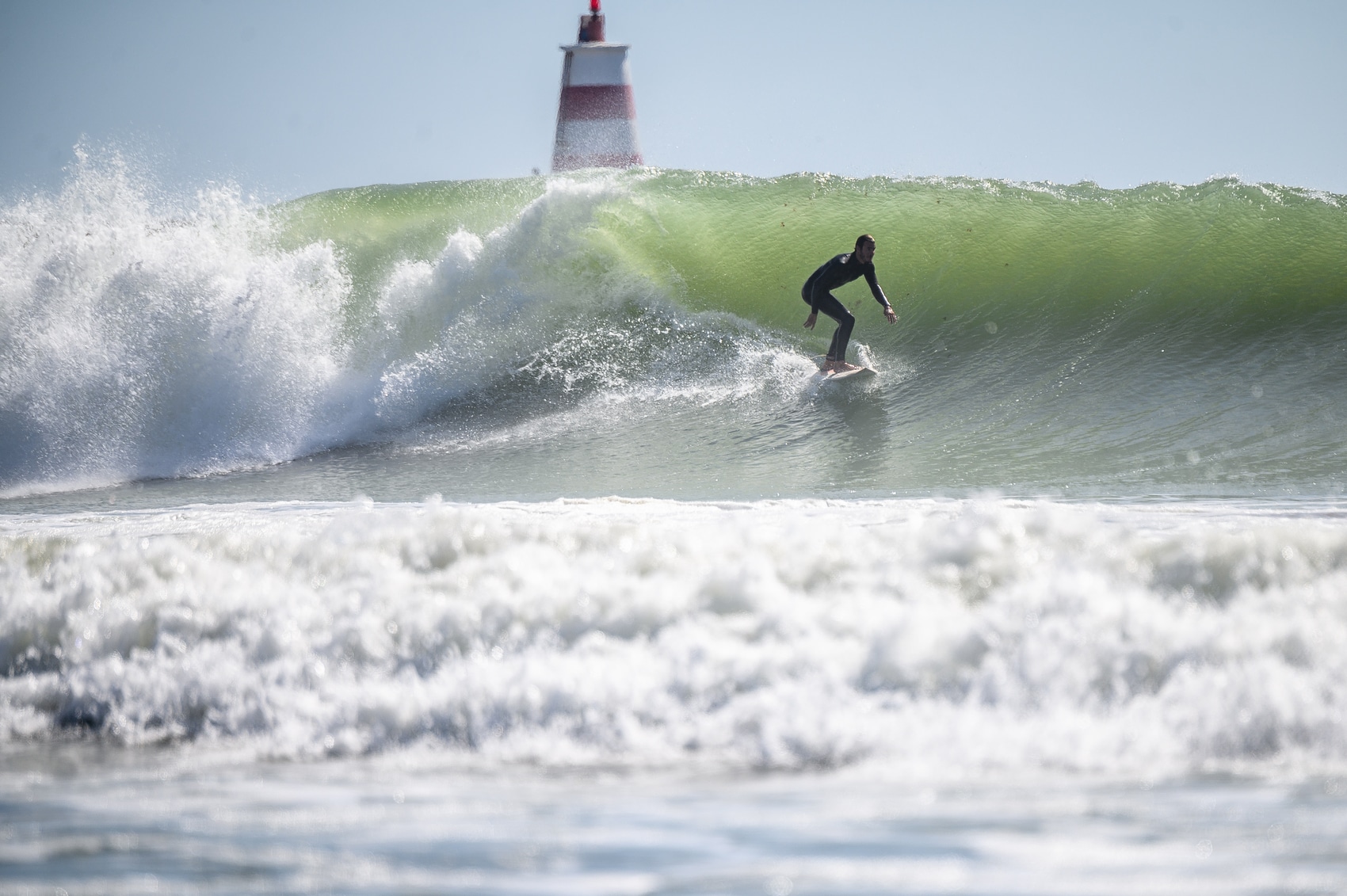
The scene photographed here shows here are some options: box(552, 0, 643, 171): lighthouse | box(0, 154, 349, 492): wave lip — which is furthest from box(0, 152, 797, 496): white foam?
box(552, 0, 643, 171): lighthouse

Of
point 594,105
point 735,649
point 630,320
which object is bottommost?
point 735,649

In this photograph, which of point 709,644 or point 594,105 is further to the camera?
point 594,105

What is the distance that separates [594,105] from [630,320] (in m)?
11.6

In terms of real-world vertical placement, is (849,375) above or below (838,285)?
below

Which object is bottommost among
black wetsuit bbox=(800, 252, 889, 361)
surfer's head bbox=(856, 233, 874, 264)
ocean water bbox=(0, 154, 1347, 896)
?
ocean water bbox=(0, 154, 1347, 896)

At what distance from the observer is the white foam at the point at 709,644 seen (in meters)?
2.36

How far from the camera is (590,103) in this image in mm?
20094

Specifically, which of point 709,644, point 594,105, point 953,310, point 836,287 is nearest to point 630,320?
point 836,287

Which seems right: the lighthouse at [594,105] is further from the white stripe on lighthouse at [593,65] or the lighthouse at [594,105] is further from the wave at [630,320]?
the wave at [630,320]

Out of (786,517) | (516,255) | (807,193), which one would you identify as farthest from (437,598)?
(807,193)

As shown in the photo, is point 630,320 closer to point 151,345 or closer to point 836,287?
point 836,287

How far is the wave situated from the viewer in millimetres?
8133

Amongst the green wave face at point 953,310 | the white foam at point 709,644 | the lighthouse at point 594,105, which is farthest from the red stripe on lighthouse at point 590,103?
the white foam at point 709,644

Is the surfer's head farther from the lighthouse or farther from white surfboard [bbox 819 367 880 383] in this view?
the lighthouse
